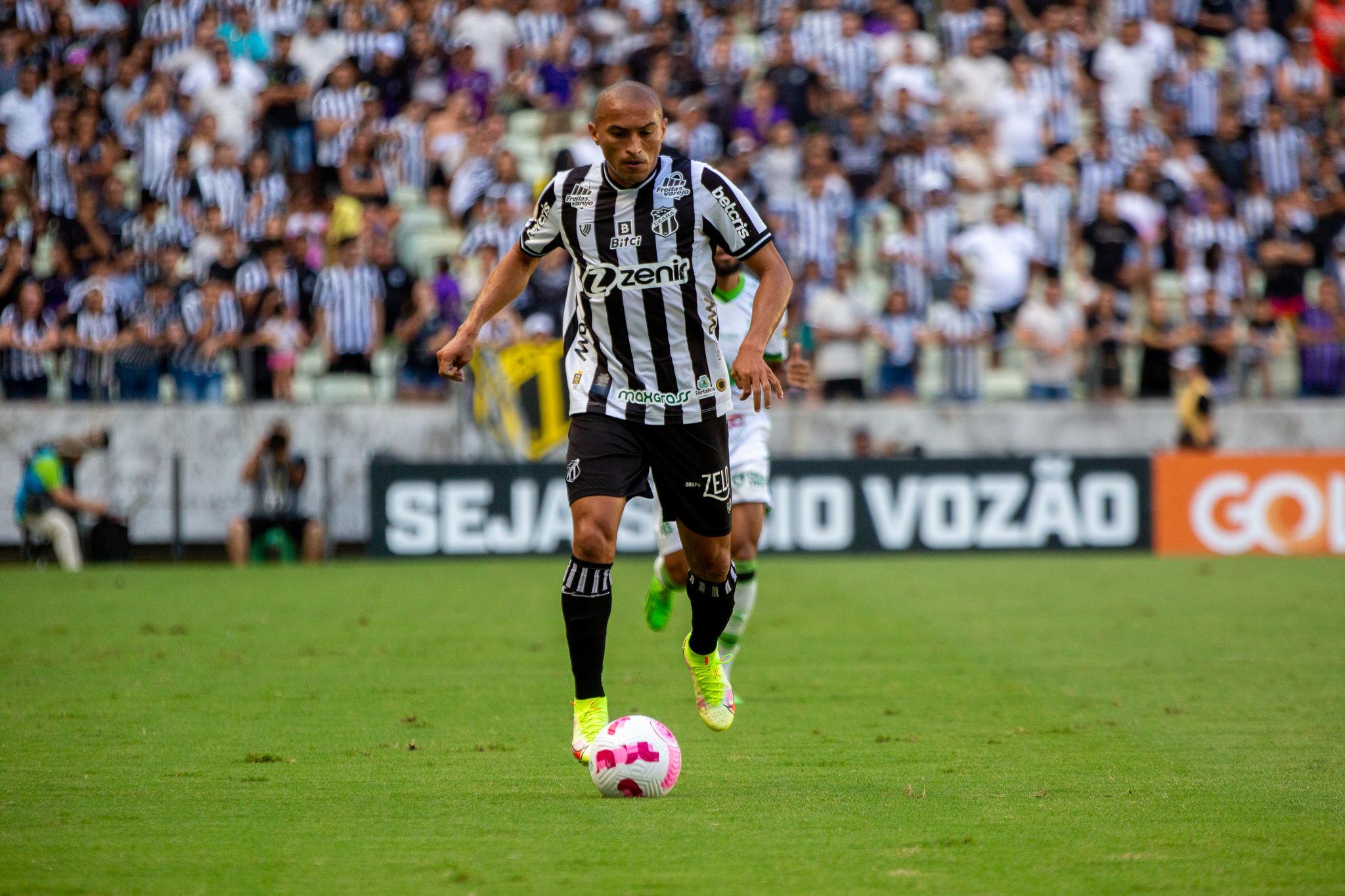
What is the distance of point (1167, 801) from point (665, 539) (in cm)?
379

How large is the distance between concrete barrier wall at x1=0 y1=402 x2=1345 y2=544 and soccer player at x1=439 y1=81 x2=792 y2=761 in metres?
12.0

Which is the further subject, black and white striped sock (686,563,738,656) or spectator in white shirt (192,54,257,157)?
spectator in white shirt (192,54,257,157)

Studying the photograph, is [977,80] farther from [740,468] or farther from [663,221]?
[663,221]

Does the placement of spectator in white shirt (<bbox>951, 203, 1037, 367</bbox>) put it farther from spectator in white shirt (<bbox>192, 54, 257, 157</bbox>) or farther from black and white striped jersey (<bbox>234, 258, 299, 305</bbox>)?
spectator in white shirt (<bbox>192, 54, 257, 157</bbox>)

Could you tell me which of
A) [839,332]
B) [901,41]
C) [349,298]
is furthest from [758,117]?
[349,298]

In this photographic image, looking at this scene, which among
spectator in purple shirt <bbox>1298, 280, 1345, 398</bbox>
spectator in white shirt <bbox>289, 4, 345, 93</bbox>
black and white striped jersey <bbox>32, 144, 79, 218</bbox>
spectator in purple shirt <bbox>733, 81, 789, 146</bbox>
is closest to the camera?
black and white striped jersey <bbox>32, 144, 79, 218</bbox>

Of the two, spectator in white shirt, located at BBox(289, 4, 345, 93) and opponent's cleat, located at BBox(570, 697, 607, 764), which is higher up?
spectator in white shirt, located at BBox(289, 4, 345, 93)

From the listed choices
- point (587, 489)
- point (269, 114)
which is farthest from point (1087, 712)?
point (269, 114)

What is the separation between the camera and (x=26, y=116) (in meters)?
19.4

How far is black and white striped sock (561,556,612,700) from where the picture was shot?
20.8 feet

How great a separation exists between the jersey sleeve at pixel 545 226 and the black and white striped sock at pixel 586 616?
123 cm

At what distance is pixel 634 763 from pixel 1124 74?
682 inches

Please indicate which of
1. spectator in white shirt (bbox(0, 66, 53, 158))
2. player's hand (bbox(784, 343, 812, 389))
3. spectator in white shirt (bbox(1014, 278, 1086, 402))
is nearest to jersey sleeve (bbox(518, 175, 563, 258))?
player's hand (bbox(784, 343, 812, 389))

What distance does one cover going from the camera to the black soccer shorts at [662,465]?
6367 mm
